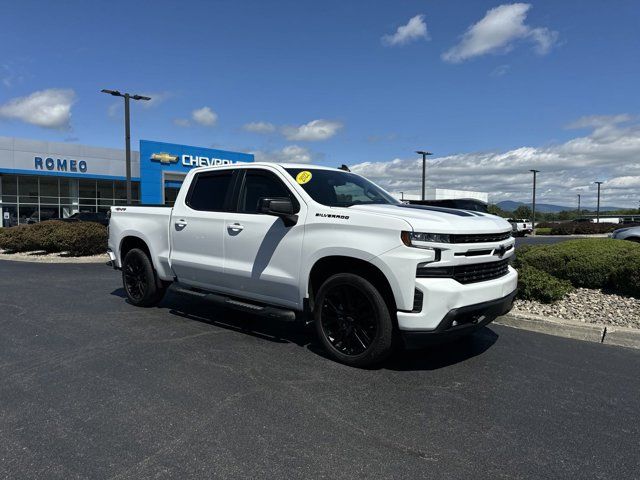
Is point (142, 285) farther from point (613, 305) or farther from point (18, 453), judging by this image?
point (613, 305)

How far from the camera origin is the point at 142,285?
693 centimetres

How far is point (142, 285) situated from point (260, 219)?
2753 mm

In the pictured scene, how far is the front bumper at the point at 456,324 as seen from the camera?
157 inches

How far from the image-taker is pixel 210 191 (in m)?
5.92

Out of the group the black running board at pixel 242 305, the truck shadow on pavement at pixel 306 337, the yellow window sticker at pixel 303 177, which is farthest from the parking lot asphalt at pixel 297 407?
the yellow window sticker at pixel 303 177

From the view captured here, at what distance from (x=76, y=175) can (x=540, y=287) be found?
111 ft

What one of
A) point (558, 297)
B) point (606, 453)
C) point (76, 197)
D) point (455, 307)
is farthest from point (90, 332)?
point (76, 197)

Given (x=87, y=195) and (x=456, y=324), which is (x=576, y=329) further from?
(x=87, y=195)

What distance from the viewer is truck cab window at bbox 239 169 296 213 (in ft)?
17.2

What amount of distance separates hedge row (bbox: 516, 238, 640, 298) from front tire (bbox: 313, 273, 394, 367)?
378 centimetres

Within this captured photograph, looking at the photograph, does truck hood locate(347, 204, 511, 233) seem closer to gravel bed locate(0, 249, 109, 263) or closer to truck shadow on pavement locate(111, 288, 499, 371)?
truck shadow on pavement locate(111, 288, 499, 371)

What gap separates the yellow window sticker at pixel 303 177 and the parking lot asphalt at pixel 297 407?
1762mm

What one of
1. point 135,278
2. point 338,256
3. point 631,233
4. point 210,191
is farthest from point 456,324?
point 631,233

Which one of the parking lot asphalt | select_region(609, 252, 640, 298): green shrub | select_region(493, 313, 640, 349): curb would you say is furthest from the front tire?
select_region(609, 252, 640, 298): green shrub
